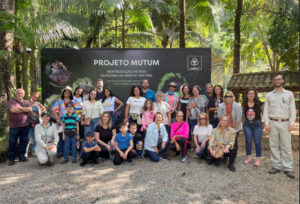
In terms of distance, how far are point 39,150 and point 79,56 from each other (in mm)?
3255

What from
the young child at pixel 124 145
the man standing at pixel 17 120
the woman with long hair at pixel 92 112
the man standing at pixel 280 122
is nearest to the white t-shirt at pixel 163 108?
the young child at pixel 124 145

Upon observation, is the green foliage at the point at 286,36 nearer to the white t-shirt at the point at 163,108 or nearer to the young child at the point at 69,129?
the white t-shirt at the point at 163,108

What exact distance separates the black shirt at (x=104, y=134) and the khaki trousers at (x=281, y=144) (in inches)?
138

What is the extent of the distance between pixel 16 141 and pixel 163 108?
3.47 metres

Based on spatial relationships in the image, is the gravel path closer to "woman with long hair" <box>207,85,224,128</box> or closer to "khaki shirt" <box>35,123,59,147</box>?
"khaki shirt" <box>35,123,59,147</box>

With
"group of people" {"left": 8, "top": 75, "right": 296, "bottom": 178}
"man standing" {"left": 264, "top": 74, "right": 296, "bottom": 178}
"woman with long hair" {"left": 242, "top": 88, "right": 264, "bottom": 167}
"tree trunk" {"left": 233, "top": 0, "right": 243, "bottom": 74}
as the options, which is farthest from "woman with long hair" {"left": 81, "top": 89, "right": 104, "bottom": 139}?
"tree trunk" {"left": 233, "top": 0, "right": 243, "bottom": 74}

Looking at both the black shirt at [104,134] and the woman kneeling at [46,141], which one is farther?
the black shirt at [104,134]

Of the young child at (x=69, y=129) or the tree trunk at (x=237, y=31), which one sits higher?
the tree trunk at (x=237, y=31)

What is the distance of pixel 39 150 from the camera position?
208 inches

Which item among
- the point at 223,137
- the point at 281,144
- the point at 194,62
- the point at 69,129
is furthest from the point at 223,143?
the point at 69,129

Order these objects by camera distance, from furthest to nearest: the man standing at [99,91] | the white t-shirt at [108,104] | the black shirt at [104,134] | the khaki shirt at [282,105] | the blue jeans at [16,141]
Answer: the man standing at [99,91] → the white t-shirt at [108,104] → the black shirt at [104,134] → the blue jeans at [16,141] → the khaki shirt at [282,105]

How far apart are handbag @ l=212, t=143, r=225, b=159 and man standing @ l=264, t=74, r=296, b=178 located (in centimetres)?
98

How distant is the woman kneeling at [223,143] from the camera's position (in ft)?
16.6

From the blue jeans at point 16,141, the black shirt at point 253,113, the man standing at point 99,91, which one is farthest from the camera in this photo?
the man standing at point 99,91
